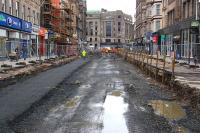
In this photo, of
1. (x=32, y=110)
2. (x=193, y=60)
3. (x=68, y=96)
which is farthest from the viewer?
(x=193, y=60)

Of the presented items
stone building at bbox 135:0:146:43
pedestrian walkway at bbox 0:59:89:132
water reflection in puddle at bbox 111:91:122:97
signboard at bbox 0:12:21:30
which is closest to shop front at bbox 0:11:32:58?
signboard at bbox 0:12:21:30

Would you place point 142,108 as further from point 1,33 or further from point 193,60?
point 1,33

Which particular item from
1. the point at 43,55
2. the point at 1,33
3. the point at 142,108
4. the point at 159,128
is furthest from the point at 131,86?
the point at 43,55

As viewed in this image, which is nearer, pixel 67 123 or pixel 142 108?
pixel 67 123

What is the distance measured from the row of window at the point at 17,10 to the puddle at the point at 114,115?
29.7m

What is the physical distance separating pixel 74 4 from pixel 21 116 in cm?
11239

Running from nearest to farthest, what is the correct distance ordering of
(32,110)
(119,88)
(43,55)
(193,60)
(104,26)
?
1. (32,110)
2. (119,88)
3. (193,60)
4. (43,55)
5. (104,26)

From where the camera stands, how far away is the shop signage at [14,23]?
40594 millimetres

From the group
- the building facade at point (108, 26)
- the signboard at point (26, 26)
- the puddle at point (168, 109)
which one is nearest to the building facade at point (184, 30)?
the signboard at point (26, 26)

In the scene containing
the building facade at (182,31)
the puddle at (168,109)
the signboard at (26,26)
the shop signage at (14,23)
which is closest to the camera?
the puddle at (168,109)

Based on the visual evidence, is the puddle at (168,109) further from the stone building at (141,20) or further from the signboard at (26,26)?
the stone building at (141,20)

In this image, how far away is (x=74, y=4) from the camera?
401ft

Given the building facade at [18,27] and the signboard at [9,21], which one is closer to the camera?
the building facade at [18,27]

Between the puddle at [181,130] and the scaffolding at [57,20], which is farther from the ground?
the scaffolding at [57,20]
